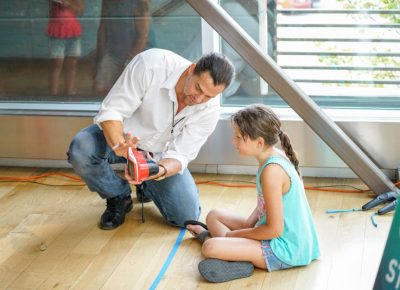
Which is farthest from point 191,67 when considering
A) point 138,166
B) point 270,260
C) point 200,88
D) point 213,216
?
point 270,260

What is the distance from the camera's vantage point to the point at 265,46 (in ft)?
13.0

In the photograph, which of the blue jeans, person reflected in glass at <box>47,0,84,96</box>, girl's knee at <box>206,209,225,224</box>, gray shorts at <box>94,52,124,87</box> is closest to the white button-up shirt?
the blue jeans

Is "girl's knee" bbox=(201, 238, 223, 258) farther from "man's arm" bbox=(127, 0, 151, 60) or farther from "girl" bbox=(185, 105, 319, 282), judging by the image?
"man's arm" bbox=(127, 0, 151, 60)

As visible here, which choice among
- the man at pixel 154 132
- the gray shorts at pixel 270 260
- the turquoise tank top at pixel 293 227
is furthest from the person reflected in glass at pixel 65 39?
the gray shorts at pixel 270 260

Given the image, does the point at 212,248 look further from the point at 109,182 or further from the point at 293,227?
the point at 109,182

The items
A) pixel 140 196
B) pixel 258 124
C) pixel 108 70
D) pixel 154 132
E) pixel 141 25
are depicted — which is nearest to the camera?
pixel 258 124

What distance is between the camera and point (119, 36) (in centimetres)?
412

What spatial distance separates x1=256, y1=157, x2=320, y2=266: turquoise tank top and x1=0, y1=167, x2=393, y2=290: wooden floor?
0.24ft

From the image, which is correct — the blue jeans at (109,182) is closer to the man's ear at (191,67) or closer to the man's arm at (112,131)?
the man's arm at (112,131)

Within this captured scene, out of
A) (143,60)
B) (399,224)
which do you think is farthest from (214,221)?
(399,224)

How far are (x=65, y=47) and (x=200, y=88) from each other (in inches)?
58.5

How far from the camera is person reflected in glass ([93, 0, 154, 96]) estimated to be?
13.3 feet

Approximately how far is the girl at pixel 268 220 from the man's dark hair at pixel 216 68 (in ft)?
0.54

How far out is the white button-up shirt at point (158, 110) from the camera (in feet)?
10.7
